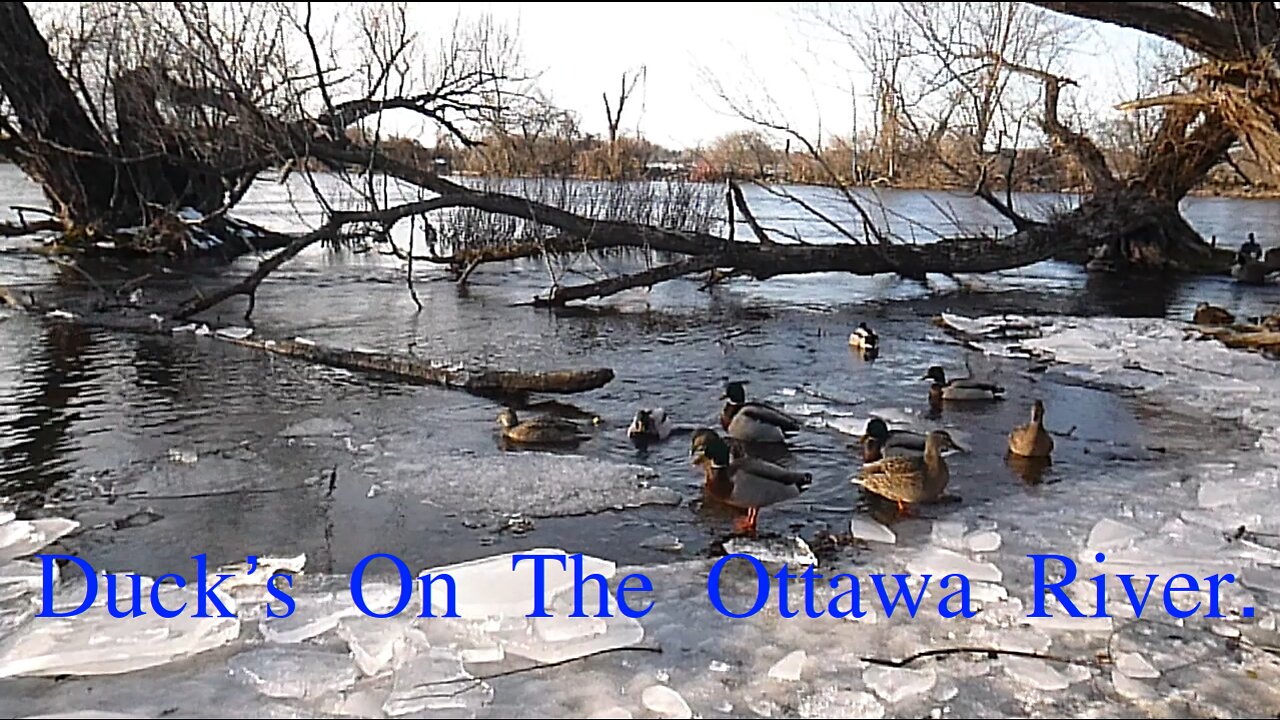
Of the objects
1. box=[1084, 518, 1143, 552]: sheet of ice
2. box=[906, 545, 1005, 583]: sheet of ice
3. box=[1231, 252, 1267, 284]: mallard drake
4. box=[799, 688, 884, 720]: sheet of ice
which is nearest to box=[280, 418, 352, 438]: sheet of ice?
box=[906, 545, 1005, 583]: sheet of ice

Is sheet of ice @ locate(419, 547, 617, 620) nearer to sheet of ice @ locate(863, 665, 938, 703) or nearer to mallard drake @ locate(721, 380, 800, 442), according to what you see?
sheet of ice @ locate(863, 665, 938, 703)

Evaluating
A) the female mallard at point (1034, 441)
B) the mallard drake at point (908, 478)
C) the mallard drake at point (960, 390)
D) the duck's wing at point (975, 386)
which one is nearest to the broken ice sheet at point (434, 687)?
the mallard drake at point (908, 478)

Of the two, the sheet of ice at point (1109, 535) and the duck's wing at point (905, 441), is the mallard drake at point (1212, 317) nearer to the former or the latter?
the duck's wing at point (905, 441)

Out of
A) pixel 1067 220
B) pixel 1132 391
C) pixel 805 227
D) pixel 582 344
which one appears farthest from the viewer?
pixel 805 227

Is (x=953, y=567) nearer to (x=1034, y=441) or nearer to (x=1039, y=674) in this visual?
(x=1039, y=674)

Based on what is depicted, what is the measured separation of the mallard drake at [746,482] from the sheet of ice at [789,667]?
1.58 metres

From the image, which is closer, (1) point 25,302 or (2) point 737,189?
(1) point 25,302

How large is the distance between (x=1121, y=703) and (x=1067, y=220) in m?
15.9

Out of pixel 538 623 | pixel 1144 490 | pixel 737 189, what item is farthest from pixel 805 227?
pixel 538 623

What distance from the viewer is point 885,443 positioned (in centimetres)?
644

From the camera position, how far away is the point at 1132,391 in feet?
29.5

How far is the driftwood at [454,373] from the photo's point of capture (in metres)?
8.39

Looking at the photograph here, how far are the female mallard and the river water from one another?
16 cm

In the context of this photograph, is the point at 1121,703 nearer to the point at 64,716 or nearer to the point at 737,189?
the point at 64,716
